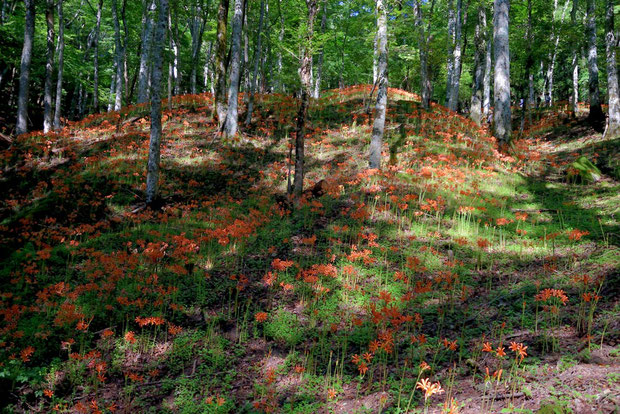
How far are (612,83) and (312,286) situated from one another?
16.4m

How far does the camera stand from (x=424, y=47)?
1788 centimetres

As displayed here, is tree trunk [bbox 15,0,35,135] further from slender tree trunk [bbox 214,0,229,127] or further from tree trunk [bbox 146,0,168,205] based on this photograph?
tree trunk [bbox 146,0,168,205]

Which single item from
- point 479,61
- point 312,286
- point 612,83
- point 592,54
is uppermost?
point 479,61

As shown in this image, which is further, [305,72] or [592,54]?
[592,54]

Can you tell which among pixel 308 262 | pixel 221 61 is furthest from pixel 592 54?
pixel 308 262

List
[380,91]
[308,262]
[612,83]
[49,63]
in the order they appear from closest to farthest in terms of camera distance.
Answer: [308,262], [380,91], [612,83], [49,63]

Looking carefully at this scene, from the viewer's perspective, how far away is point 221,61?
16.0 meters

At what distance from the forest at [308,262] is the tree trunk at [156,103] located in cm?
6

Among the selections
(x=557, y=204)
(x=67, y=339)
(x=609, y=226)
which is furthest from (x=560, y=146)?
(x=67, y=339)

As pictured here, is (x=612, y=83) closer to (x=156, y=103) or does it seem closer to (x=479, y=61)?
(x=479, y=61)

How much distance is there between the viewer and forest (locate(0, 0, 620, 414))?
3.95 m

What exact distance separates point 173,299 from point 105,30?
38.5 m

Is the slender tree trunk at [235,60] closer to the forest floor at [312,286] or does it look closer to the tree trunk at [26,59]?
the forest floor at [312,286]

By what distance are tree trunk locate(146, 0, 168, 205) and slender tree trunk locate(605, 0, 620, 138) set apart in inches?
699
